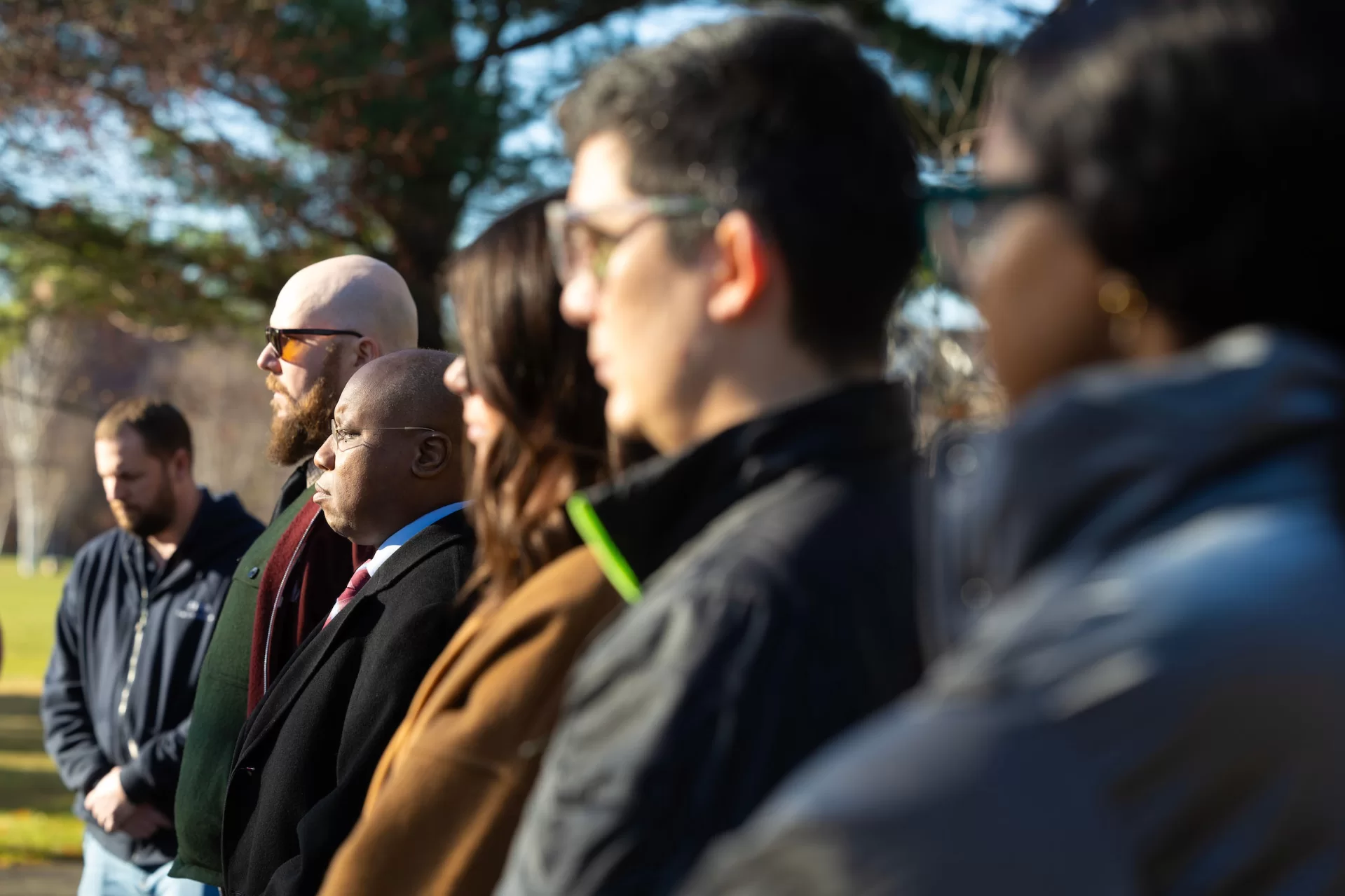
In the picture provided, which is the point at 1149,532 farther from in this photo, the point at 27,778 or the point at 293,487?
the point at 27,778

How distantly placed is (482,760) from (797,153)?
2.79 ft

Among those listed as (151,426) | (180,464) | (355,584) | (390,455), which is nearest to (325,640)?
(355,584)

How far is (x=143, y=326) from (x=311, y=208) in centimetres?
214

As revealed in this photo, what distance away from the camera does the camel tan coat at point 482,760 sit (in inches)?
71.9

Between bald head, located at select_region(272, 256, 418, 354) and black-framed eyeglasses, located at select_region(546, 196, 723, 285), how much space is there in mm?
2357

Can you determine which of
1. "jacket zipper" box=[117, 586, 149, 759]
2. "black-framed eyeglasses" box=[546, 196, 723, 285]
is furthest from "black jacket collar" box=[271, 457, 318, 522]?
"black-framed eyeglasses" box=[546, 196, 723, 285]

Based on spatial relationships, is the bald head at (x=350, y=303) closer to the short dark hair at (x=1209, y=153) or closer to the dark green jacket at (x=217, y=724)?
the dark green jacket at (x=217, y=724)

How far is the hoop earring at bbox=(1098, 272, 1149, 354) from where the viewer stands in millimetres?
1008

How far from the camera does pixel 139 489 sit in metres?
5.59

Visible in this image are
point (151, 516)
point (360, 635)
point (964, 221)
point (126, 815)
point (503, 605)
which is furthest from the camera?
point (151, 516)

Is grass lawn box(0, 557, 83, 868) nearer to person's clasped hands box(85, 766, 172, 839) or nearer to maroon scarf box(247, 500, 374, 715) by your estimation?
person's clasped hands box(85, 766, 172, 839)

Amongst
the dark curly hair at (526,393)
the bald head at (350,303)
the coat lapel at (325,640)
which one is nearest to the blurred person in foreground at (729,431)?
the dark curly hair at (526,393)

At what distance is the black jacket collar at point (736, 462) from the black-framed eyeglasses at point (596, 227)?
0.22 m

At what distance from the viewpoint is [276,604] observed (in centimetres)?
352
